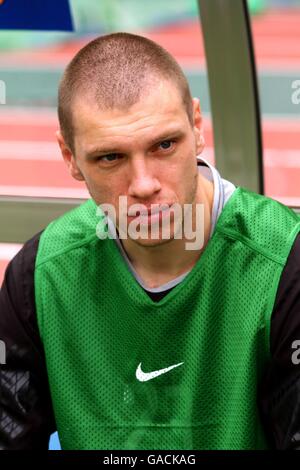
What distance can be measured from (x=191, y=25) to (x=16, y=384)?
8212 millimetres

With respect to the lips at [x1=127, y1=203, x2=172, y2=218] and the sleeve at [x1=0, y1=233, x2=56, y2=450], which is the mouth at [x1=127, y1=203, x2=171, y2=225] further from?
the sleeve at [x1=0, y1=233, x2=56, y2=450]

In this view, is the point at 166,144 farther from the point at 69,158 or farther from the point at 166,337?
the point at 166,337

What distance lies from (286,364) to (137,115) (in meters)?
0.49

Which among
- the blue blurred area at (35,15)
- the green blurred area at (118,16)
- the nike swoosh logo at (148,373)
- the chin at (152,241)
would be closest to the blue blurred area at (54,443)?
the nike swoosh logo at (148,373)

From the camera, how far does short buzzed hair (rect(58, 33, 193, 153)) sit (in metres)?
1.50

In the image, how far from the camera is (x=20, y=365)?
5.60 feet

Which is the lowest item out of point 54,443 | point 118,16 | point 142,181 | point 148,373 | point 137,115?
point 54,443

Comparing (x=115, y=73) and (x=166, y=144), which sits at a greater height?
(x=115, y=73)

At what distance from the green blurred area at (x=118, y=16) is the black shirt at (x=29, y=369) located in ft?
17.3

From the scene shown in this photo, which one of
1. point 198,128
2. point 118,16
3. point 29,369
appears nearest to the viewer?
point 198,128

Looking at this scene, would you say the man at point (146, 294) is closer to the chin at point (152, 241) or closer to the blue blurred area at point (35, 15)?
the chin at point (152, 241)

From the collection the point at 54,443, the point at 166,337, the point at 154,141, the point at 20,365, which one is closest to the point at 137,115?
the point at 154,141

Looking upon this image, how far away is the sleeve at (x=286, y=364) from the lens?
1.51m

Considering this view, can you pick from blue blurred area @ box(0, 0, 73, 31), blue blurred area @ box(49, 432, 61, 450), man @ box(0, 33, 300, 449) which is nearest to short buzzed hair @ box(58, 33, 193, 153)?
man @ box(0, 33, 300, 449)
